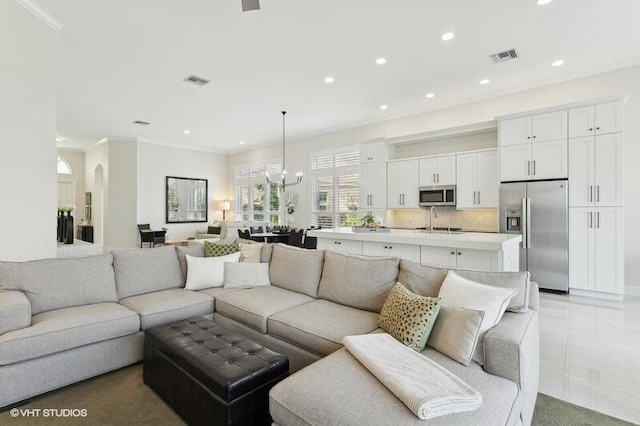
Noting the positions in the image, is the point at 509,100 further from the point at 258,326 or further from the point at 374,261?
the point at 258,326

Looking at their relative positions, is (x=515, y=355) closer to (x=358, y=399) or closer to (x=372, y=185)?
(x=358, y=399)

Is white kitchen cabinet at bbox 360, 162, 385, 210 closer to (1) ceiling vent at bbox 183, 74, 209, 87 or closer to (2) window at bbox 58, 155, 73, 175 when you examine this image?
(1) ceiling vent at bbox 183, 74, 209, 87

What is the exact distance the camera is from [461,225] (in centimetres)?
627

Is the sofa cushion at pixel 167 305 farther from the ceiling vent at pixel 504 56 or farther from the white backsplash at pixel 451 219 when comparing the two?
the white backsplash at pixel 451 219

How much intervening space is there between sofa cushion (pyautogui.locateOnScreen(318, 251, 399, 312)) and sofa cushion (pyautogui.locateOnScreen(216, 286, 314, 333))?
27 centimetres

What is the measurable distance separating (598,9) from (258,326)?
4652 mm

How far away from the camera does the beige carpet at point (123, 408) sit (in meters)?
1.90

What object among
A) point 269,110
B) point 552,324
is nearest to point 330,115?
point 269,110

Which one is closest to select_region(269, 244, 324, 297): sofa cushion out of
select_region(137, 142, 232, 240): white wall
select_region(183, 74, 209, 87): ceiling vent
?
select_region(183, 74, 209, 87): ceiling vent

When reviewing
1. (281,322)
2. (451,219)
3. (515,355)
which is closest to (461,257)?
(515,355)

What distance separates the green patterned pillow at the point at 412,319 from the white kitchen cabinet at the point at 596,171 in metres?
4.23

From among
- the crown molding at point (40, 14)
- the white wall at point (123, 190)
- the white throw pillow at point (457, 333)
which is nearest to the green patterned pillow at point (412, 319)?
the white throw pillow at point (457, 333)

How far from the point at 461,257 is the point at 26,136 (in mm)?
4752

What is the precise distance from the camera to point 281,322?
2367mm
